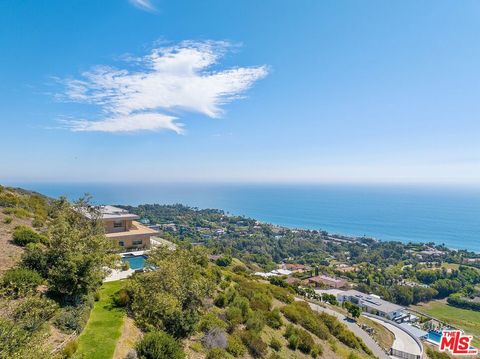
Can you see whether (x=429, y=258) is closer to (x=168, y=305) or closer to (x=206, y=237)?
(x=206, y=237)

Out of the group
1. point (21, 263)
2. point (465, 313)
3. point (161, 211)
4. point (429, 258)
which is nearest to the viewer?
point (21, 263)

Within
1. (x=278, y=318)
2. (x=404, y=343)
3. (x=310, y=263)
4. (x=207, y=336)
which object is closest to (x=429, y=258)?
(x=310, y=263)

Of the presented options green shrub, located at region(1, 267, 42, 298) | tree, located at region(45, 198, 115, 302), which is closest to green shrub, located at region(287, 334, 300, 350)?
tree, located at region(45, 198, 115, 302)

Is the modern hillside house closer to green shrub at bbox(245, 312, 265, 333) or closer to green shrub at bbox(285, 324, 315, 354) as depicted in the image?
green shrub at bbox(245, 312, 265, 333)

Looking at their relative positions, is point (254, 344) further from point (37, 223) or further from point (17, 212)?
point (17, 212)

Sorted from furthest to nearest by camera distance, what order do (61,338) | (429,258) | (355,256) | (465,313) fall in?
(355,256), (429,258), (465,313), (61,338)
